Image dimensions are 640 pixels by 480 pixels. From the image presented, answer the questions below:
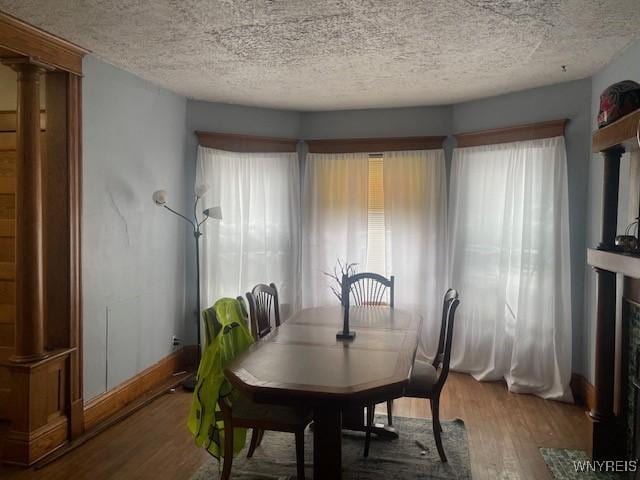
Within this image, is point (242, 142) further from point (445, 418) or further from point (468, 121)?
point (445, 418)

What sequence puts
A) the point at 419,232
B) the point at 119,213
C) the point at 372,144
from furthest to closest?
the point at 372,144 < the point at 419,232 < the point at 119,213

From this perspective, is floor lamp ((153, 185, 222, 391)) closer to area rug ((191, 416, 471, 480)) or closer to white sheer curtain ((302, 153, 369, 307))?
white sheer curtain ((302, 153, 369, 307))

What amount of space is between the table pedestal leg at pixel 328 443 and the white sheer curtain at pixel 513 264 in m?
2.50

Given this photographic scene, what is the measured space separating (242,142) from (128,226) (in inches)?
59.0

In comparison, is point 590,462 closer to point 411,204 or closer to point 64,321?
point 411,204

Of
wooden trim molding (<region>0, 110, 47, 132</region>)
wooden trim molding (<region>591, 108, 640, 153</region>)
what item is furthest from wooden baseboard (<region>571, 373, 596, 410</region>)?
wooden trim molding (<region>0, 110, 47, 132</region>)

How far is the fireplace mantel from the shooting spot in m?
2.23

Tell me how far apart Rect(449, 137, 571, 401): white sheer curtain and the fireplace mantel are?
4.08 feet

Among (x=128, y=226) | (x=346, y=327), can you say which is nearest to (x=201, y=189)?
(x=128, y=226)

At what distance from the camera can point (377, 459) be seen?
2926 mm

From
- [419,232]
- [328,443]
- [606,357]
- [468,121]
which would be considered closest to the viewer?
[328,443]

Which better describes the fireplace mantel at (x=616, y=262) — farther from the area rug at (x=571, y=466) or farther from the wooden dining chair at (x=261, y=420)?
the wooden dining chair at (x=261, y=420)

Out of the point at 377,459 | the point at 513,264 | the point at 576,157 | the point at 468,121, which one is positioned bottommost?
the point at 377,459

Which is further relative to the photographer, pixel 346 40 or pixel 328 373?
pixel 346 40
